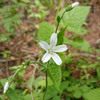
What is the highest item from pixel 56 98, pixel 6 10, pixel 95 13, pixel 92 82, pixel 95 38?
pixel 6 10

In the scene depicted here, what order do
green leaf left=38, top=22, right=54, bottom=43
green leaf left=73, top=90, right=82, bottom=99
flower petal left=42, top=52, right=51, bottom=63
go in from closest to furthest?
1. flower petal left=42, top=52, right=51, bottom=63
2. green leaf left=38, top=22, right=54, bottom=43
3. green leaf left=73, top=90, right=82, bottom=99

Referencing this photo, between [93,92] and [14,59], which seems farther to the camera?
[14,59]

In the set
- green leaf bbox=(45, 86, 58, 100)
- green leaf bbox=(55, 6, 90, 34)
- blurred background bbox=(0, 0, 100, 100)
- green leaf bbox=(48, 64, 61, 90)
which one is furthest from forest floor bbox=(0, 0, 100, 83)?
green leaf bbox=(48, 64, 61, 90)

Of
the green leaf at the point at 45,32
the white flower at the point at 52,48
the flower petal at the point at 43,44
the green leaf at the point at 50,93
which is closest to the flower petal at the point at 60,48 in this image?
the white flower at the point at 52,48

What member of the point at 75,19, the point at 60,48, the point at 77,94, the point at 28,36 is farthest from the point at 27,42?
the point at 60,48

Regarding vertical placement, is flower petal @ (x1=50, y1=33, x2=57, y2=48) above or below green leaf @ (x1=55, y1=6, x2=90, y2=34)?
below

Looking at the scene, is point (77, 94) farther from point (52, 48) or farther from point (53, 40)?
point (53, 40)

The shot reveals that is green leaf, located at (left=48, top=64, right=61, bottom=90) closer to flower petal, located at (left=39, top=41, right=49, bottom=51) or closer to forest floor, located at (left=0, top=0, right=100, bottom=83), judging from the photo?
flower petal, located at (left=39, top=41, right=49, bottom=51)

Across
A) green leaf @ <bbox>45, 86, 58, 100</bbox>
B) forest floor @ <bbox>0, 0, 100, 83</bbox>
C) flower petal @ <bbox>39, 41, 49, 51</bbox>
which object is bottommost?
green leaf @ <bbox>45, 86, 58, 100</bbox>

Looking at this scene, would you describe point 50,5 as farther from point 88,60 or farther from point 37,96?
point 37,96

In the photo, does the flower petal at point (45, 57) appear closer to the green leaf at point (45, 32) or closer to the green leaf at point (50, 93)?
the green leaf at point (45, 32)

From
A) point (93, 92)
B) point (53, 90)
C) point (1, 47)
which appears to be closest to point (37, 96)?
point (53, 90)
